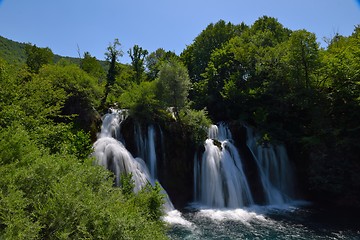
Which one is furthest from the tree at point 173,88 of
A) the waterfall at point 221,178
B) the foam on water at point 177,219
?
the foam on water at point 177,219

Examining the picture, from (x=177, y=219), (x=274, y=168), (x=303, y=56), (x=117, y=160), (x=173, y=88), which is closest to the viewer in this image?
(x=177, y=219)

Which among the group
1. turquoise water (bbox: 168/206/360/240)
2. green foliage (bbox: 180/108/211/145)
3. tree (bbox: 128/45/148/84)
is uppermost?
tree (bbox: 128/45/148/84)

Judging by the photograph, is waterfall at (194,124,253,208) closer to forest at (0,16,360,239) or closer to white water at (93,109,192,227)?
forest at (0,16,360,239)

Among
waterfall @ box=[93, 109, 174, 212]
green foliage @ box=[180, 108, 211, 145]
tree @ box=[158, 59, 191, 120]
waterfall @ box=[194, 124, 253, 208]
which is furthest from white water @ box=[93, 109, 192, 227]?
tree @ box=[158, 59, 191, 120]

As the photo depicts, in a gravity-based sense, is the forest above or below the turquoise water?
above

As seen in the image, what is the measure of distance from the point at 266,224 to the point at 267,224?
0.06 meters

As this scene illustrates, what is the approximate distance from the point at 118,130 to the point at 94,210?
13760 millimetres

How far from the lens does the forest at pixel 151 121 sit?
23.1 ft

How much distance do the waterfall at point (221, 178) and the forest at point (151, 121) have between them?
155 centimetres

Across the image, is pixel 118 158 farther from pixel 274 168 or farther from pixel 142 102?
pixel 274 168

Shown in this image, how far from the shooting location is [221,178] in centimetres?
2067

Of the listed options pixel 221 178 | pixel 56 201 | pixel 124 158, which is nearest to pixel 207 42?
pixel 221 178

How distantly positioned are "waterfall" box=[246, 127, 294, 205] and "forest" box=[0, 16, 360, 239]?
2.77ft

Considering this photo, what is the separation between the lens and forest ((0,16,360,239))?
7031 mm
